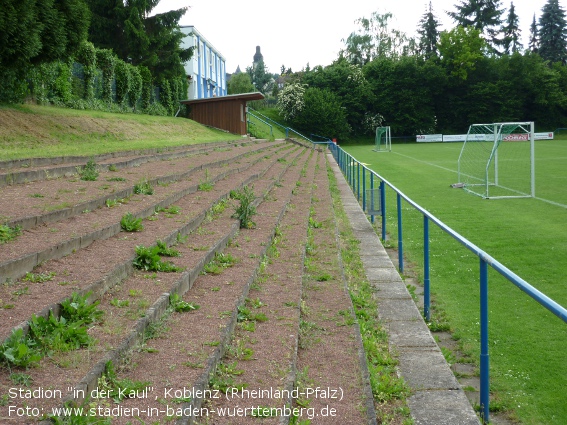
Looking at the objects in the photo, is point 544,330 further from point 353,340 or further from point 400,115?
point 400,115

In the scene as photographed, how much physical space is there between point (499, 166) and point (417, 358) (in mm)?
26625

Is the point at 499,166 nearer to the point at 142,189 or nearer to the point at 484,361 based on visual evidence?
the point at 142,189

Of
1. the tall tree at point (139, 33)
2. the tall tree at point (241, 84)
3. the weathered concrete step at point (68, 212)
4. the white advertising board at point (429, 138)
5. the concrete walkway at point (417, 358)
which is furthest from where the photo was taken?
the tall tree at point (241, 84)

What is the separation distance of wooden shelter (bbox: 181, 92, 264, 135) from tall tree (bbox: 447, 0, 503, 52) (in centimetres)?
5154

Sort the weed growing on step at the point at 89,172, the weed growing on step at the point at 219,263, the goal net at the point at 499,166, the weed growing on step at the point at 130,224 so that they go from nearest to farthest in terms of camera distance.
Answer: the weed growing on step at the point at 219,263
the weed growing on step at the point at 130,224
the weed growing on step at the point at 89,172
the goal net at the point at 499,166

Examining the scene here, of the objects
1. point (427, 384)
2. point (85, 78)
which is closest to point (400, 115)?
point (85, 78)

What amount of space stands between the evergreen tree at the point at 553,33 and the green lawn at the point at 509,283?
234 feet

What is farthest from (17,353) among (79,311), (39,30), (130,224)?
(39,30)

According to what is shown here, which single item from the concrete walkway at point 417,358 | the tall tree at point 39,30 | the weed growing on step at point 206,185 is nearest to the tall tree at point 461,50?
the tall tree at point 39,30

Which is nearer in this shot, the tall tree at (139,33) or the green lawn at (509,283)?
the green lawn at (509,283)

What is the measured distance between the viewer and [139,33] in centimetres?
3177

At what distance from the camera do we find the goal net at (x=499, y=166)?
62.2 feet

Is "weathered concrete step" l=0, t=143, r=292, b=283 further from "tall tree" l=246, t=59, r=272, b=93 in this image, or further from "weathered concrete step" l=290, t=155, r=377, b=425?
"tall tree" l=246, t=59, r=272, b=93

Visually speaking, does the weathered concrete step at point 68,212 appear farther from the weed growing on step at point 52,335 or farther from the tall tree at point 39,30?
the tall tree at point 39,30
